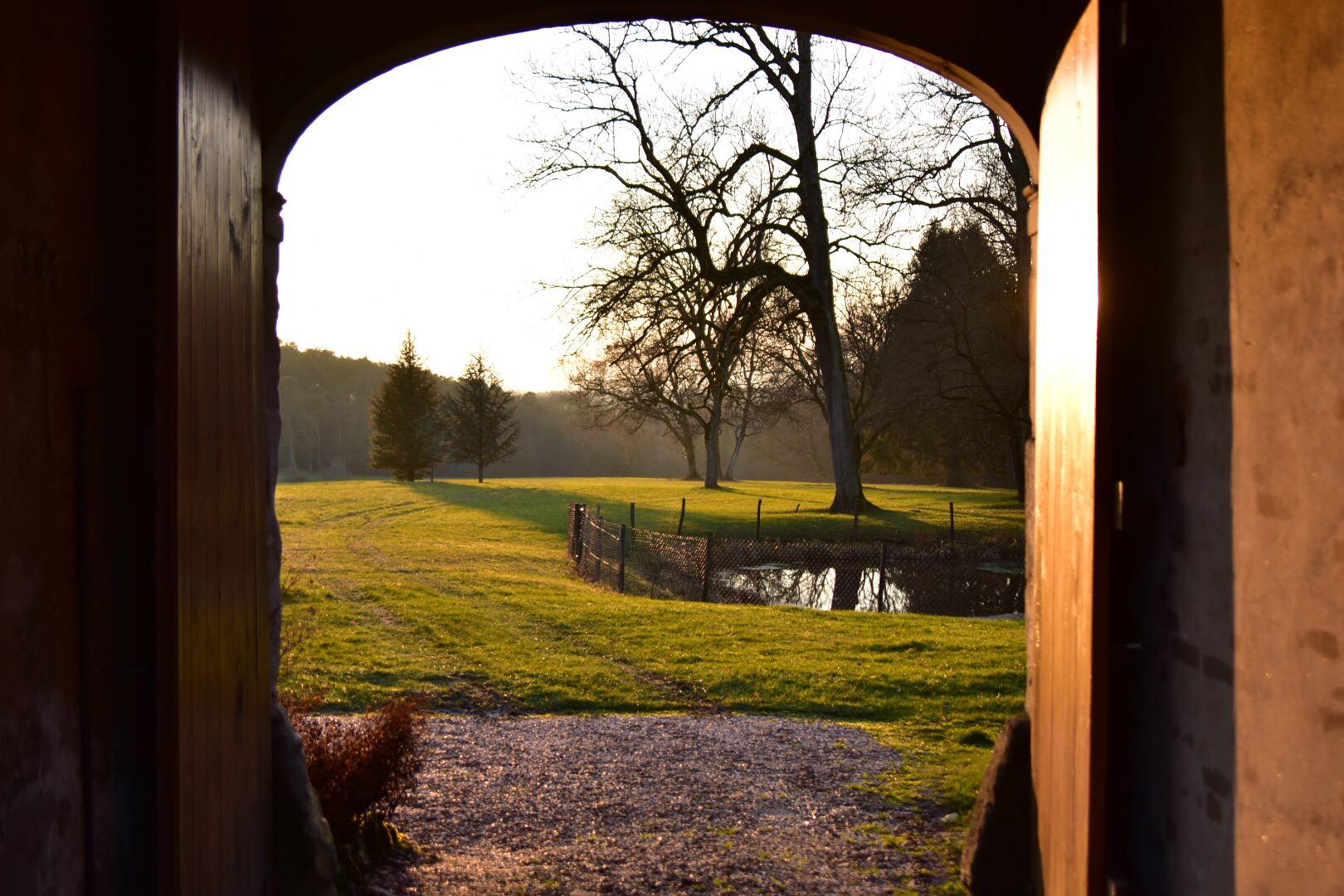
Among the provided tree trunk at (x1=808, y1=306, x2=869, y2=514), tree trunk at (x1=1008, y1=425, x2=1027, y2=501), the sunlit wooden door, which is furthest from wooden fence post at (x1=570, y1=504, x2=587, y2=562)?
the sunlit wooden door

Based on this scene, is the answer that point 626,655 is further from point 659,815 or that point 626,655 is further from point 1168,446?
point 1168,446

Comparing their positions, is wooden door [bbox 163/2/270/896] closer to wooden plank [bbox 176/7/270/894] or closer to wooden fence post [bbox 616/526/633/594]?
wooden plank [bbox 176/7/270/894]

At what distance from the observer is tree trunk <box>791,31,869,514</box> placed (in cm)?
2273

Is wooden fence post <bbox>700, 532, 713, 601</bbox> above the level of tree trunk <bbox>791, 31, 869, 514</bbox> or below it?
below

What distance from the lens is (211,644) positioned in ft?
10.5

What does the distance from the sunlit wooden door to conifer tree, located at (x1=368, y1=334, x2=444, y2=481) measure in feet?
159

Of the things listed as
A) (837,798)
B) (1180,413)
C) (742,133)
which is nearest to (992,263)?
(742,133)

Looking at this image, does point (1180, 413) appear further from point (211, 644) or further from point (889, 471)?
point (889, 471)

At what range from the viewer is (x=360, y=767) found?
4.69 m

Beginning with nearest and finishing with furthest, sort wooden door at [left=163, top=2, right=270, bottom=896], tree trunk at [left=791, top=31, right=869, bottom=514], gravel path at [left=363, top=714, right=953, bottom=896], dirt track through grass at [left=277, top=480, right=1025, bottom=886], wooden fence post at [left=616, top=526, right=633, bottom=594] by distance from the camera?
wooden door at [left=163, top=2, right=270, bottom=896] < gravel path at [left=363, top=714, right=953, bottom=896] < dirt track through grass at [left=277, top=480, right=1025, bottom=886] < wooden fence post at [left=616, top=526, right=633, bottom=594] < tree trunk at [left=791, top=31, right=869, bottom=514]

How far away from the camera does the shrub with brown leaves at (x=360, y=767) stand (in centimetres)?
457

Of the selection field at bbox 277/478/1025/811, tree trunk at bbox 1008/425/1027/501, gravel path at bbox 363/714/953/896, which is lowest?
field at bbox 277/478/1025/811

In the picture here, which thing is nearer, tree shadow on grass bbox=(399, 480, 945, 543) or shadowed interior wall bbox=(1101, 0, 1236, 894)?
shadowed interior wall bbox=(1101, 0, 1236, 894)

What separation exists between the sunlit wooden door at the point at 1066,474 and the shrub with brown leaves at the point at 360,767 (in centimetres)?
289
